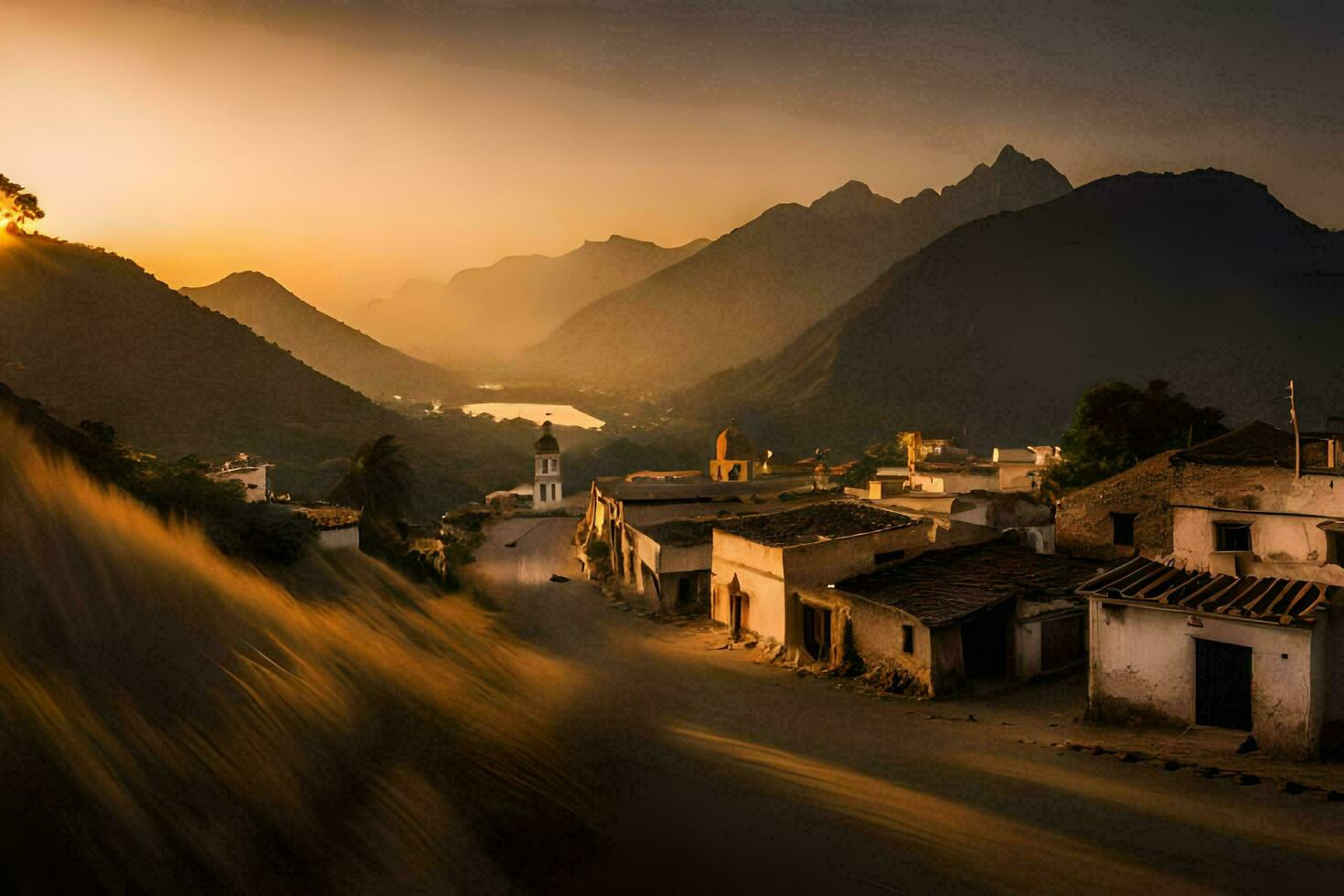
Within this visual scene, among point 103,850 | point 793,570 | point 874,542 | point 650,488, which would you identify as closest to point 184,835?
point 103,850

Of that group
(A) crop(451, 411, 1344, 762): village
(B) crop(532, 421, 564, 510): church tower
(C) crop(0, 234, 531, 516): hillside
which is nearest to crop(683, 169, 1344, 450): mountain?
(B) crop(532, 421, 564, 510): church tower

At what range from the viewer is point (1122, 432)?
38594mm

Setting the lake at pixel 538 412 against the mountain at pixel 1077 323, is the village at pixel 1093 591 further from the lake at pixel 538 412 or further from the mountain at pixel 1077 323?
the lake at pixel 538 412

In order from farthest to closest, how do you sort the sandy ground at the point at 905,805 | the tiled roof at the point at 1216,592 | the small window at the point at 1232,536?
the small window at the point at 1232,536
the tiled roof at the point at 1216,592
the sandy ground at the point at 905,805

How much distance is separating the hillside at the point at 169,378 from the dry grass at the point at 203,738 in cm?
5715

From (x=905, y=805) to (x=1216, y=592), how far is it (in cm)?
832

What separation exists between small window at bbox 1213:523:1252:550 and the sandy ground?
5.61 metres

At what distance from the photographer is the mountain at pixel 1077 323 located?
410ft

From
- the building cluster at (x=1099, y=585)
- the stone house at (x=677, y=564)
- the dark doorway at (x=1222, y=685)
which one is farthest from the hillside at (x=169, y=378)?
the dark doorway at (x=1222, y=685)

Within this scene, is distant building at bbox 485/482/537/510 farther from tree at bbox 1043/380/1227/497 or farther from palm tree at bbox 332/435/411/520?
tree at bbox 1043/380/1227/497

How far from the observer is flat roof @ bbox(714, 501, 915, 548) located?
26969mm

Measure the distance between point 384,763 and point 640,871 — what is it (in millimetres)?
2660

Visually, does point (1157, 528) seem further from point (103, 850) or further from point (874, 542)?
point (103, 850)

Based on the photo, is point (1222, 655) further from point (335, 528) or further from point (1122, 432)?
point (1122, 432)
